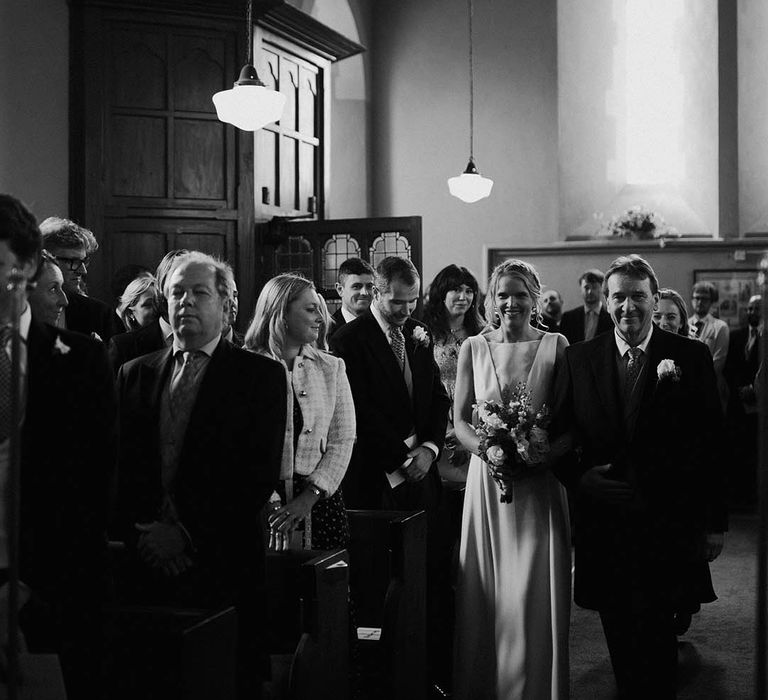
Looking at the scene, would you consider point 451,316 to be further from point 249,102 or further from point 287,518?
point 287,518

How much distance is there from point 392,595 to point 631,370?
48.8 inches

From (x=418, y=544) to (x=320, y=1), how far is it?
969cm

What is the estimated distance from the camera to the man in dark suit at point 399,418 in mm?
4914

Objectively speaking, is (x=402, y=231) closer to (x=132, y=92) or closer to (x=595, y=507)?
(x=132, y=92)

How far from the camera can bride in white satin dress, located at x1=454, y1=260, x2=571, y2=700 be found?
4.33m

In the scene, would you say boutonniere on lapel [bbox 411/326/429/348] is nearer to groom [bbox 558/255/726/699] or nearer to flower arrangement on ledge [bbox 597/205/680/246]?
groom [bbox 558/255/726/699]

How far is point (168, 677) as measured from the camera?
254cm

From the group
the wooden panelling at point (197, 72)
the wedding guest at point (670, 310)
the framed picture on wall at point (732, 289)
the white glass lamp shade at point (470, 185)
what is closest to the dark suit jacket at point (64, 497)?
the wedding guest at point (670, 310)

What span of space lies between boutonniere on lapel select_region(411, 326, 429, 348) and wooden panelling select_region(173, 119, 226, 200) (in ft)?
13.8

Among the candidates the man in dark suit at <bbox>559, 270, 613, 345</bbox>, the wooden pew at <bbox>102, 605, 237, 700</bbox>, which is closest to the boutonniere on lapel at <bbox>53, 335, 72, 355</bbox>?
the wooden pew at <bbox>102, 605, 237, 700</bbox>

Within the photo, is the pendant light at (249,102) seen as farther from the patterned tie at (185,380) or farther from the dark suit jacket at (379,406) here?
the patterned tie at (185,380)

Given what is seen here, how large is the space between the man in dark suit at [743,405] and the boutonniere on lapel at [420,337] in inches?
199

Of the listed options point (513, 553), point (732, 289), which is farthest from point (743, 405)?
point (513, 553)

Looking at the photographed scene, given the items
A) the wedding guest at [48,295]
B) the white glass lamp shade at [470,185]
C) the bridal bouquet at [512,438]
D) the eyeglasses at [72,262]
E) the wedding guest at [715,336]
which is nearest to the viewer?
the wedding guest at [48,295]
